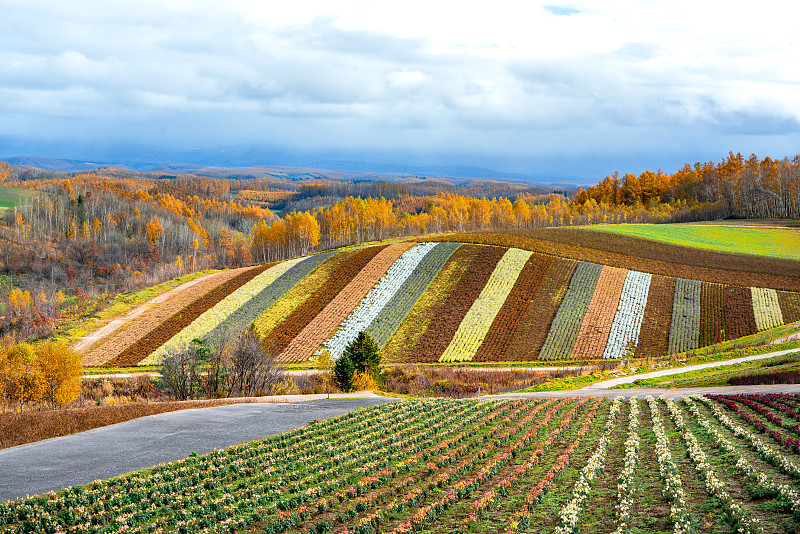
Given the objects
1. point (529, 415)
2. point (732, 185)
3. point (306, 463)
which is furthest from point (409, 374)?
point (732, 185)

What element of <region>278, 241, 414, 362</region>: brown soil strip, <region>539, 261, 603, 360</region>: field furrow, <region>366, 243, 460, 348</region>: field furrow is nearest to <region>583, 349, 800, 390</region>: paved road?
<region>539, 261, 603, 360</region>: field furrow

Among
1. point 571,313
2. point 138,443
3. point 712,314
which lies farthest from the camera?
point 571,313

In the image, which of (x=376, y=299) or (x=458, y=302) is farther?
(x=376, y=299)

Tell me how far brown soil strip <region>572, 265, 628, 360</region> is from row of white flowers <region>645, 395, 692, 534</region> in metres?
30.6

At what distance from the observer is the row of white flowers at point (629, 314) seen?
51203 millimetres

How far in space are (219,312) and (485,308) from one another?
30.7 m

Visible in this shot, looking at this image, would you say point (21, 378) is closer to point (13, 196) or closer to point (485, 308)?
point (485, 308)

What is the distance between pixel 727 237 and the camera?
86.3 metres

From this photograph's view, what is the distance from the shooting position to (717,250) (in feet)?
247

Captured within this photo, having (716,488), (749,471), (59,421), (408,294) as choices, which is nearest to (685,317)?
(408,294)

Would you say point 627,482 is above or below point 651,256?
below

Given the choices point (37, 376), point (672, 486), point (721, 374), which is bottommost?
point (37, 376)

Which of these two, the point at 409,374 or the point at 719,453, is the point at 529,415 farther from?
the point at 409,374

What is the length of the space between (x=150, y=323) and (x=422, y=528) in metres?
59.3
